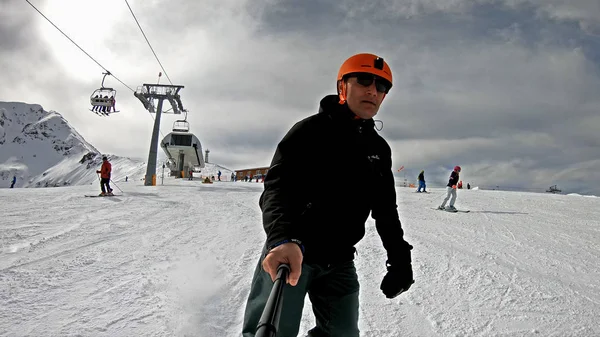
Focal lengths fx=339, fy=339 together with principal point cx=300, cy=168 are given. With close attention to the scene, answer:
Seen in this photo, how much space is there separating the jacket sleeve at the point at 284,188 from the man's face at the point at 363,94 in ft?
1.30

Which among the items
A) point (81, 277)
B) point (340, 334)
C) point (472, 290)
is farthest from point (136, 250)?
point (472, 290)

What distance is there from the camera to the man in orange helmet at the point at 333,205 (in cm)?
176

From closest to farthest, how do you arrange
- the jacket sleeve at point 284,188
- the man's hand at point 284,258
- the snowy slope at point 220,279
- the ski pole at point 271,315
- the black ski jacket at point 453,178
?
the ski pole at point 271,315, the man's hand at point 284,258, the jacket sleeve at point 284,188, the snowy slope at point 220,279, the black ski jacket at point 453,178

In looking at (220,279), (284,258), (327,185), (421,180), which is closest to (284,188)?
(327,185)

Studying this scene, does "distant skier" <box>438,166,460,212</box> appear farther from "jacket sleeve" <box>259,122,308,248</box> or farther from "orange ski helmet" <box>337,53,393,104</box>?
"jacket sleeve" <box>259,122,308,248</box>

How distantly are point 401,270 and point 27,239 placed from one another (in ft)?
21.7

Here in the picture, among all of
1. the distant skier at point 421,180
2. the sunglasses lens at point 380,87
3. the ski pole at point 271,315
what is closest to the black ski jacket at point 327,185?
the sunglasses lens at point 380,87

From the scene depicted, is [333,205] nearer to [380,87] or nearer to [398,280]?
[398,280]

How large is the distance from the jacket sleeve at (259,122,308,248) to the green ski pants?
341 mm

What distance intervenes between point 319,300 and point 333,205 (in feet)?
1.90

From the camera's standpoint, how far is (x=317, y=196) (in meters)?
1.87

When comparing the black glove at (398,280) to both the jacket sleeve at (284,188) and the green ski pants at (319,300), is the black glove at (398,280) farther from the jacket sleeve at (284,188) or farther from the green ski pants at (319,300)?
the jacket sleeve at (284,188)

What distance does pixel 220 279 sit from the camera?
173 inches

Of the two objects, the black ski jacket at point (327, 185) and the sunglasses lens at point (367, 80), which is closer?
the black ski jacket at point (327, 185)
